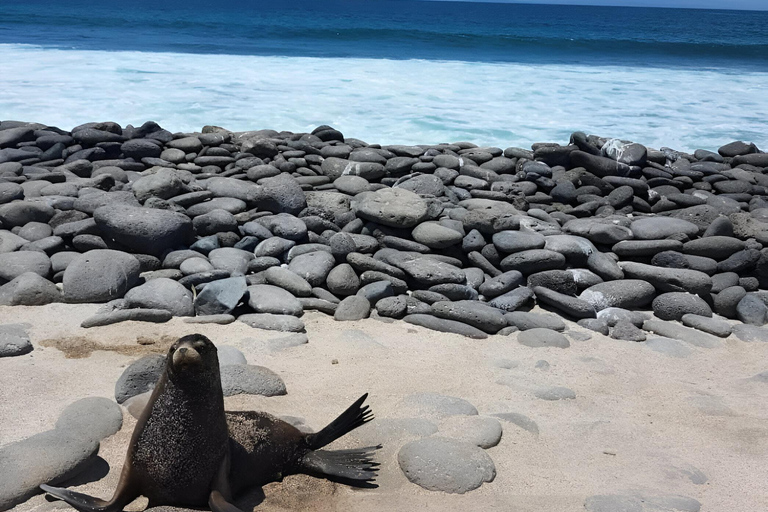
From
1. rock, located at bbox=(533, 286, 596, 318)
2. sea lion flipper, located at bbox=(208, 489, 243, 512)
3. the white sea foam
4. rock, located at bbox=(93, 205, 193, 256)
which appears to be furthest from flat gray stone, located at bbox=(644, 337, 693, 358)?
the white sea foam

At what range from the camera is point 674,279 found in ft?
18.8

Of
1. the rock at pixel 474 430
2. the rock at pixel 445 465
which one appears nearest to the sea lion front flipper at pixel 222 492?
the rock at pixel 445 465

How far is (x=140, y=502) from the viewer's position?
279 centimetres

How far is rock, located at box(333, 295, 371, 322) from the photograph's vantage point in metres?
5.09

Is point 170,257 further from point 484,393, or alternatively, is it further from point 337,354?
point 484,393

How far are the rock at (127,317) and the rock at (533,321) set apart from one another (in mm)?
2485

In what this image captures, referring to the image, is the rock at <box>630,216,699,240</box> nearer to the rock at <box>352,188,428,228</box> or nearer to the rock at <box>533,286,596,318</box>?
the rock at <box>533,286,596,318</box>

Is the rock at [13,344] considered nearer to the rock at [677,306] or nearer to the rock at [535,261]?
the rock at [535,261]

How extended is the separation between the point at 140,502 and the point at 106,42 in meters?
24.1

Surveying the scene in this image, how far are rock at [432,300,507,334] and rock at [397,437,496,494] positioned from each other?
1.69 meters

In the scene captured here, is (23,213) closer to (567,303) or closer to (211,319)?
(211,319)

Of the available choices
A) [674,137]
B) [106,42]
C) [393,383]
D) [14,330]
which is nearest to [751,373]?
[393,383]

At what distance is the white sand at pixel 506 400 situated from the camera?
125 inches

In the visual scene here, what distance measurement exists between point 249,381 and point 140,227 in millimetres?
2436
